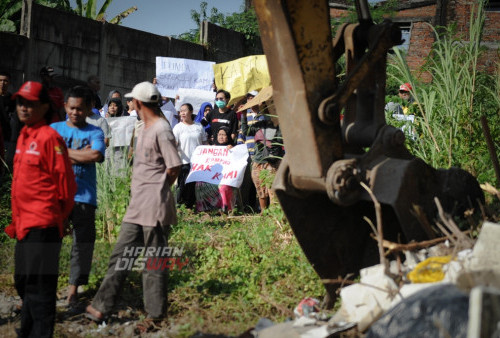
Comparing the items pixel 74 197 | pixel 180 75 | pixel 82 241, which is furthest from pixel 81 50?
pixel 74 197

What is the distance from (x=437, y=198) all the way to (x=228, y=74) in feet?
Answer: 34.9

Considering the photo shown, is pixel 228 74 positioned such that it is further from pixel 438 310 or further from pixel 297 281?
pixel 438 310

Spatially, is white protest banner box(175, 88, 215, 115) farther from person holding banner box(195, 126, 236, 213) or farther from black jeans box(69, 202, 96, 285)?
black jeans box(69, 202, 96, 285)

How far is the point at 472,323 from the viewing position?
9.21 feet

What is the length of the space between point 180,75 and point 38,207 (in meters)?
10.1

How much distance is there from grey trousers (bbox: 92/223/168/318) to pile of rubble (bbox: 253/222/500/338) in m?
1.46

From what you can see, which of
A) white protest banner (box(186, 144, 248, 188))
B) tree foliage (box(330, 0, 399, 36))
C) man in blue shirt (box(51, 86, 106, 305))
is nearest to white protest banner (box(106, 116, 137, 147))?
white protest banner (box(186, 144, 248, 188))

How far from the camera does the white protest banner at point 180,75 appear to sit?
1470 centimetres

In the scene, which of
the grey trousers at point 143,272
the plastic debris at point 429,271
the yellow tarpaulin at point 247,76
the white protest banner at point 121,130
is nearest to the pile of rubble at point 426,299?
the plastic debris at point 429,271

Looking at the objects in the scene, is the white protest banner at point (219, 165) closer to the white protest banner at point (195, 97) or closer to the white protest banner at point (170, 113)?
the white protest banner at point (170, 113)

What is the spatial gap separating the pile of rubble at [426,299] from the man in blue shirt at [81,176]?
255 cm

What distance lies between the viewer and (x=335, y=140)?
15.1ft

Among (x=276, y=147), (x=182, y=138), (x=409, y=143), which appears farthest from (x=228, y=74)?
(x=409, y=143)

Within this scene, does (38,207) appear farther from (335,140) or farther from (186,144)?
(186,144)
